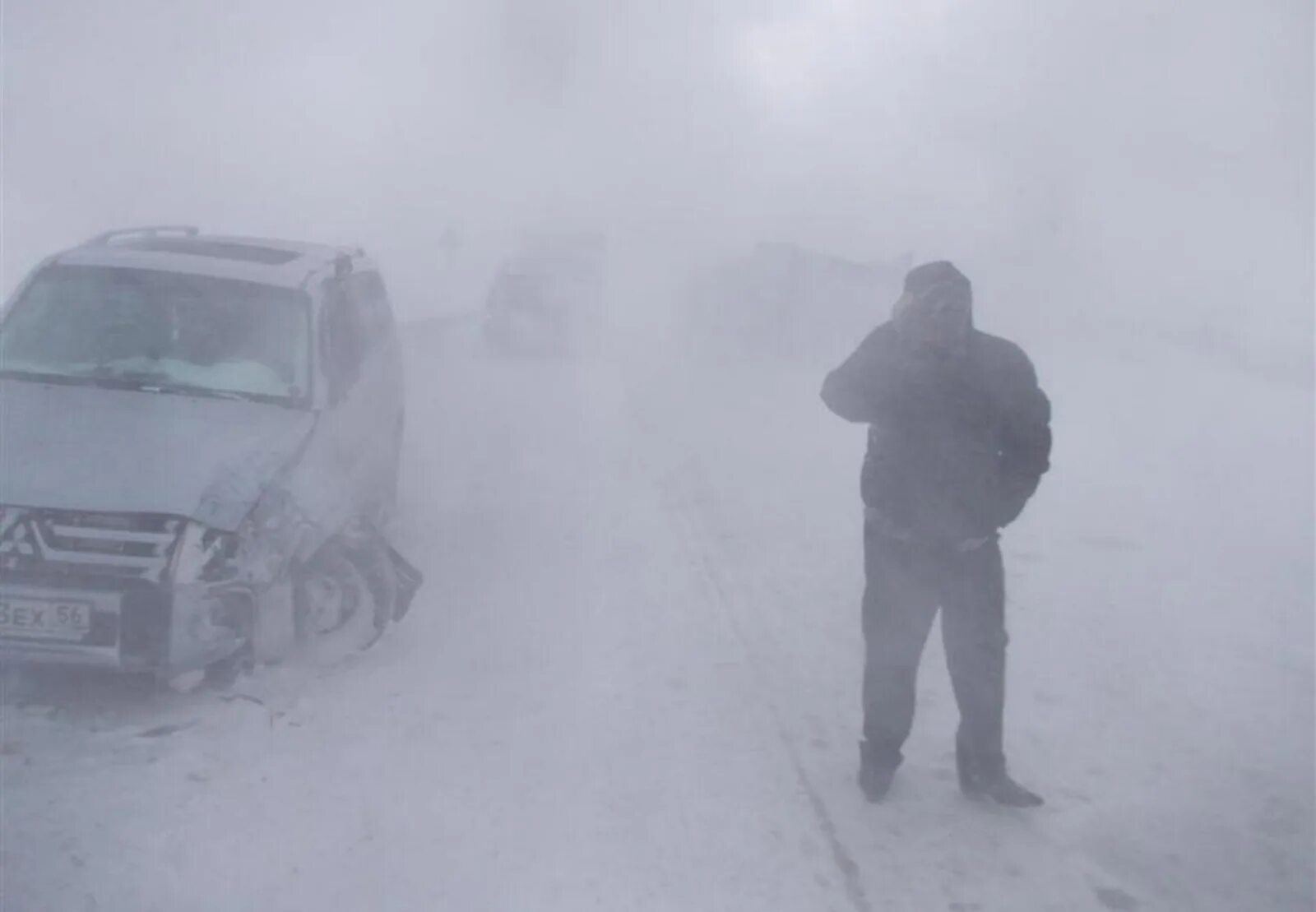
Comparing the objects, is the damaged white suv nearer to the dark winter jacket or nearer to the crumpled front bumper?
the crumpled front bumper

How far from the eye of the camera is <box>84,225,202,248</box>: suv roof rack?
8.41m

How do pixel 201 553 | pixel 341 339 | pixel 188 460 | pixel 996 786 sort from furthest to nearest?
pixel 341 339 < pixel 188 460 < pixel 201 553 < pixel 996 786

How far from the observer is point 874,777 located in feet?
17.3

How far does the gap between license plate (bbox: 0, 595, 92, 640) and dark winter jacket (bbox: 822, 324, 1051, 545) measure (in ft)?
10.6

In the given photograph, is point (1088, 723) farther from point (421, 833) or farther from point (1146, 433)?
point (1146, 433)

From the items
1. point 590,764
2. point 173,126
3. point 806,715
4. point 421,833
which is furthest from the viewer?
point 173,126

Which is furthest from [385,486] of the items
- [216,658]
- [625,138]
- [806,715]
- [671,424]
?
[625,138]

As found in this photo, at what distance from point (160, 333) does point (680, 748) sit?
3624 millimetres

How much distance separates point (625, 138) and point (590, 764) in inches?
2404

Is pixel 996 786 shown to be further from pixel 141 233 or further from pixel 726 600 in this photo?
pixel 141 233

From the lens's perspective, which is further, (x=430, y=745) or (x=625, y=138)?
(x=625, y=138)

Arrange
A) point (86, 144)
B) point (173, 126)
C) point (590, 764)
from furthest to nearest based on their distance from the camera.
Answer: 1. point (173, 126)
2. point (86, 144)
3. point (590, 764)

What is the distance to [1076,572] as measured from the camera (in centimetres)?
942

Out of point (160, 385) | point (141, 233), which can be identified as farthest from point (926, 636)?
point (141, 233)
